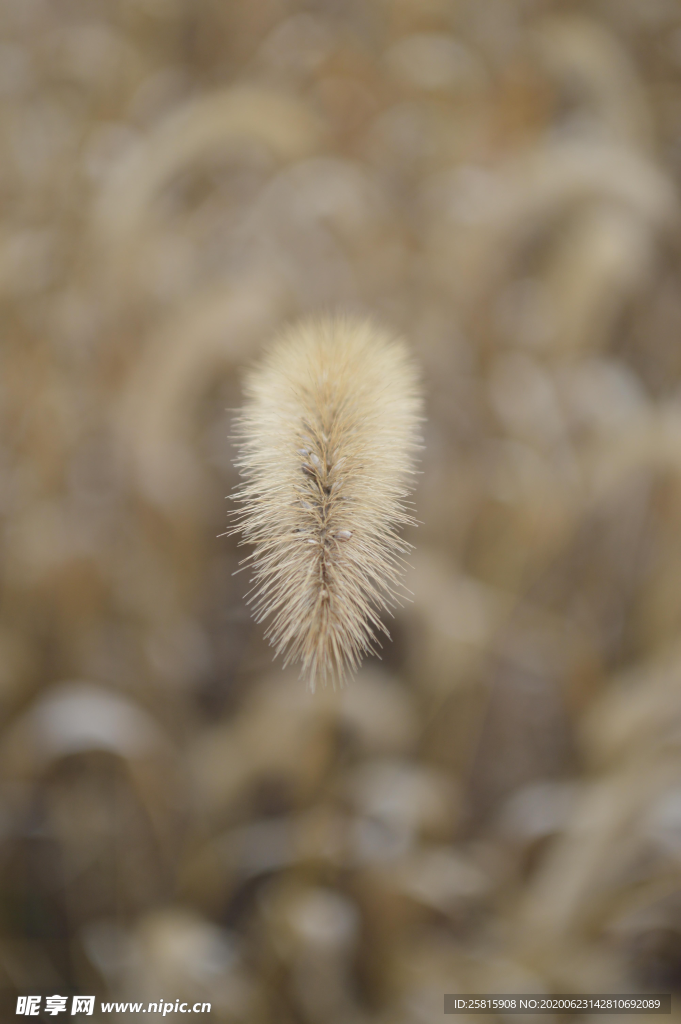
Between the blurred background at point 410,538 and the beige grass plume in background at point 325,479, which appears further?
the blurred background at point 410,538

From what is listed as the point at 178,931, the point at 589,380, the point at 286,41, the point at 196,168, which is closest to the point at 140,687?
the point at 178,931

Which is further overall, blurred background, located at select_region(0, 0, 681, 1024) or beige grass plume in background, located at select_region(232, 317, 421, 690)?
blurred background, located at select_region(0, 0, 681, 1024)

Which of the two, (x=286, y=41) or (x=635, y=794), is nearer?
(x=635, y=794)

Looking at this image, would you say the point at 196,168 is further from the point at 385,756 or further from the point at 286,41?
the point at 385,756

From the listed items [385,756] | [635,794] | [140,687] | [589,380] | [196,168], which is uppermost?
[196,168]
